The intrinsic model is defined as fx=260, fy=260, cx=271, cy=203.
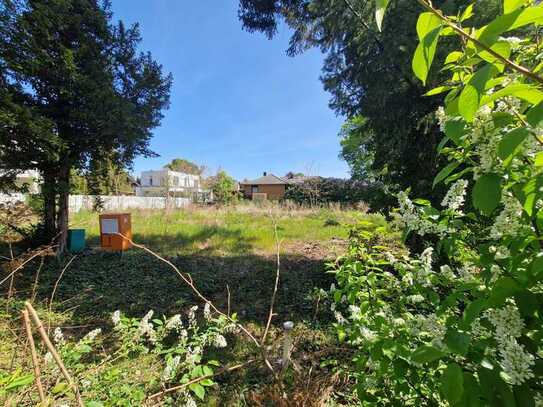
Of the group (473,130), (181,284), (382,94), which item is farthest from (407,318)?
(181,284)

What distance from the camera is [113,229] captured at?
229 inches

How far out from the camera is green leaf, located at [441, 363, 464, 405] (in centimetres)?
56

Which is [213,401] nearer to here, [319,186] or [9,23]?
[9,23]

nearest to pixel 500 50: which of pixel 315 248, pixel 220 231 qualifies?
pixel 315 248

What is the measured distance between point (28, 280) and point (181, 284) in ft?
8.83

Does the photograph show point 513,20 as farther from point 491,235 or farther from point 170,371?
point 170,371

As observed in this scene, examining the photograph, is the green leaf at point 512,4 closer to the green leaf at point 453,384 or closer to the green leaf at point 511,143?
the green leaf at point 511,143

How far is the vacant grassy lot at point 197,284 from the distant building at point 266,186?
2508 centimetres

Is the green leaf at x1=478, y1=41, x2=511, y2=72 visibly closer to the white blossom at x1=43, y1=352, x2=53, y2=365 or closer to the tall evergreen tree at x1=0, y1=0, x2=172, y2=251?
the white blossom at x1=43, y1=352, x2=53, y2=365

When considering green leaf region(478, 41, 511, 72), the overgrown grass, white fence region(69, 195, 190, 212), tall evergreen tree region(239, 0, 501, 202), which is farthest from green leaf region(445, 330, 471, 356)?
white fence region(69, 195, 190, 212)

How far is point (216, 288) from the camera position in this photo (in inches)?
174

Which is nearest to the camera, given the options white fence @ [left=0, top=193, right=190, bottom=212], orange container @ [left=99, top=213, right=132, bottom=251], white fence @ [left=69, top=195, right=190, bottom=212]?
orange container @ [left=99, top=213, right=132, bottom=251]

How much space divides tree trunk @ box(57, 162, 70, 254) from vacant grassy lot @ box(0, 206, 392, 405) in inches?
14.5

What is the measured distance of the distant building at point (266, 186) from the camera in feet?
110
